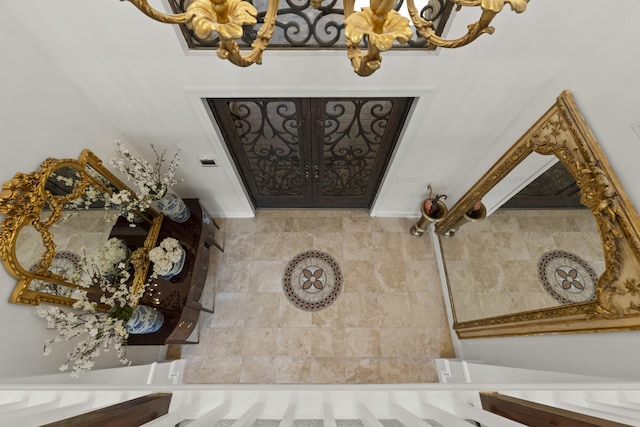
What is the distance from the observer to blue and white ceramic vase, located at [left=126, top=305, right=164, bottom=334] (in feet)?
5.47

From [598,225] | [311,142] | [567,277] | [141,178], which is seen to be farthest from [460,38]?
[141,178]

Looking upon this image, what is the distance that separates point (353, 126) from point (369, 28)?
1.46 metres

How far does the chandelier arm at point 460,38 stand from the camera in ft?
1.94

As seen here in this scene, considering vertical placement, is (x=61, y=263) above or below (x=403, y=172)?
below

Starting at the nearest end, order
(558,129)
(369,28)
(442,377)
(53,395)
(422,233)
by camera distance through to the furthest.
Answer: (369,28) → (53,395) → (558,129) → (442,377) → (422,233)

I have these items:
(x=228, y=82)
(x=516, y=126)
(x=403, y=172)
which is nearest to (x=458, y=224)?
(x=403, y=172)

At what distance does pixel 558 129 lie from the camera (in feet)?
4.52

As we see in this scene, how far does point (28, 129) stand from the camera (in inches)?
51.6

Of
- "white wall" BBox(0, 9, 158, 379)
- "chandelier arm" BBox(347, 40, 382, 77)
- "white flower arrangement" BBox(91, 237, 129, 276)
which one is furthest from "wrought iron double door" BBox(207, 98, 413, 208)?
"chandelier arm" BBox(347, 40, 382, 77)

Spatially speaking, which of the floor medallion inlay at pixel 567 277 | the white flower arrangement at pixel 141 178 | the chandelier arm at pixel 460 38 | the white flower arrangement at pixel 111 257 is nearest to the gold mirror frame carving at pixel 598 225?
the floor medallion inlay at pixel 567 277

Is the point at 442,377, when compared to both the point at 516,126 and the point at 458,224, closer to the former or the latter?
the point at 458,224

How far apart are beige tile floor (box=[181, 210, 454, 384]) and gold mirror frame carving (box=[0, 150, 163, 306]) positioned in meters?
1.40

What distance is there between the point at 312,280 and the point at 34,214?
2.14 meters

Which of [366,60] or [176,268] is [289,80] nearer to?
[366,60]
